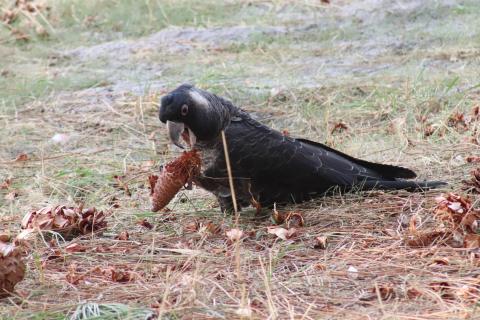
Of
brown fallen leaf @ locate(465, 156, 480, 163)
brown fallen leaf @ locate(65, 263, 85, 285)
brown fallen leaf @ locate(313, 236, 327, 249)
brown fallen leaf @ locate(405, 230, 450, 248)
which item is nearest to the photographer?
brown fallen leaf @ locate(65, 263, 85, 285)

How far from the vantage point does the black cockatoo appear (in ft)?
15.1

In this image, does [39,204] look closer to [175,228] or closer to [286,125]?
[175,228]

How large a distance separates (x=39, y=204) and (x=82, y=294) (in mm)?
2041

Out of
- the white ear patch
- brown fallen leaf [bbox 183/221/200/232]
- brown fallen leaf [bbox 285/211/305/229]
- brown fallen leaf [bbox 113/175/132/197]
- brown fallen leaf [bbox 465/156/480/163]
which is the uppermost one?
the white ear patch

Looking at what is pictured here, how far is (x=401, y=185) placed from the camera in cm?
496

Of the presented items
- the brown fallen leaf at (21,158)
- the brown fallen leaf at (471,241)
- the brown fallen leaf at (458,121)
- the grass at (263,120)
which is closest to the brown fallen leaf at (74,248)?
the grass at (263,120)

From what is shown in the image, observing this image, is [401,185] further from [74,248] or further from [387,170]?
[74,248]

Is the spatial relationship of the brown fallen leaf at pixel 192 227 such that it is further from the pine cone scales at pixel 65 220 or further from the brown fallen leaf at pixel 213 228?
the pine cone scales at pixel 65 220

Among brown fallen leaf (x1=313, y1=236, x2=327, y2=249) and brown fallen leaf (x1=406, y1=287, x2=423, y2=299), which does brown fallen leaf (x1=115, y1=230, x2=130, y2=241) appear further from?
brown fallen leaf (x1=406, y1=287, x2=423, y2=299)

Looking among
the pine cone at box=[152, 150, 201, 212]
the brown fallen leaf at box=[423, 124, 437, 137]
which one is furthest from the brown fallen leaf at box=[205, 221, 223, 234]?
the brown fallen leaf at box=[423, 124, 437, 137]

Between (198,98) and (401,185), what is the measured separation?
1.35m

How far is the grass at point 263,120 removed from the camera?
3.40 m

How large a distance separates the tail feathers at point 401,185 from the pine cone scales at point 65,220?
158 cm

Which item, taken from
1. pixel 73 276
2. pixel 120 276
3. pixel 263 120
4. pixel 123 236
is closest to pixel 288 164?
pixel 123 236
